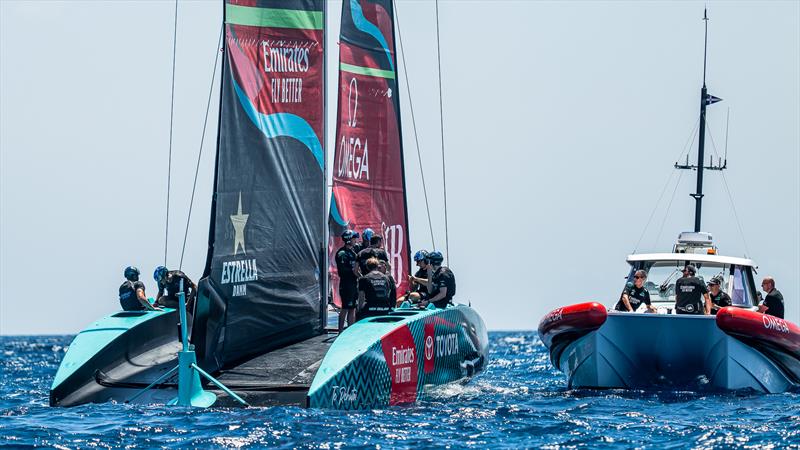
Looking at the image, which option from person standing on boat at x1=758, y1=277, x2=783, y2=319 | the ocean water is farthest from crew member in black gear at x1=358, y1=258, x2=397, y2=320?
person standing on boat at x1=758, y1=277, x2=783, y2=319

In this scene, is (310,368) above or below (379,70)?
below

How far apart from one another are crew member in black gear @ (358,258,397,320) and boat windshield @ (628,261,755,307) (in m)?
4.02

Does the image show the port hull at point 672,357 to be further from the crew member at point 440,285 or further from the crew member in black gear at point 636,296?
the crew member at point 440,285

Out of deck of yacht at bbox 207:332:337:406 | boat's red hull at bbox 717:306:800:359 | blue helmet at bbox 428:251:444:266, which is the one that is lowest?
deck of yacht at bbox 207:332:337:406

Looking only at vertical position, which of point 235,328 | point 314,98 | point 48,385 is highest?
point 314,98

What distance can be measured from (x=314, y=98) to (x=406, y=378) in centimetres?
330

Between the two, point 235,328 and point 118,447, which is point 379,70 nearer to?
point 235,328

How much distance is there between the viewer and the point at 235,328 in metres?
12.5

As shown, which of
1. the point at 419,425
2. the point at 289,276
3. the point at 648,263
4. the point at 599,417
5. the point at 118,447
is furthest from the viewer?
the point at 648,263

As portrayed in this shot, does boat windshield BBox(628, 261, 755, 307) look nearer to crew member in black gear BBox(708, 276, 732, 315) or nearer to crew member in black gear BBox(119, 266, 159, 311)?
crew member in black gear BBox(708, 276, 732, 315)

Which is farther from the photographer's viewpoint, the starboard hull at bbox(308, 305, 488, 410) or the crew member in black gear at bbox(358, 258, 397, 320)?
the crew member in black gear at bbox(358, 258, 397, 320)

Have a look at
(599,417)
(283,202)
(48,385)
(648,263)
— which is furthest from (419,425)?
(48,385)

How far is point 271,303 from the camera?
13.0 meters

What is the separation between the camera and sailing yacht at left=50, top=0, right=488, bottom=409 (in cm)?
1185
